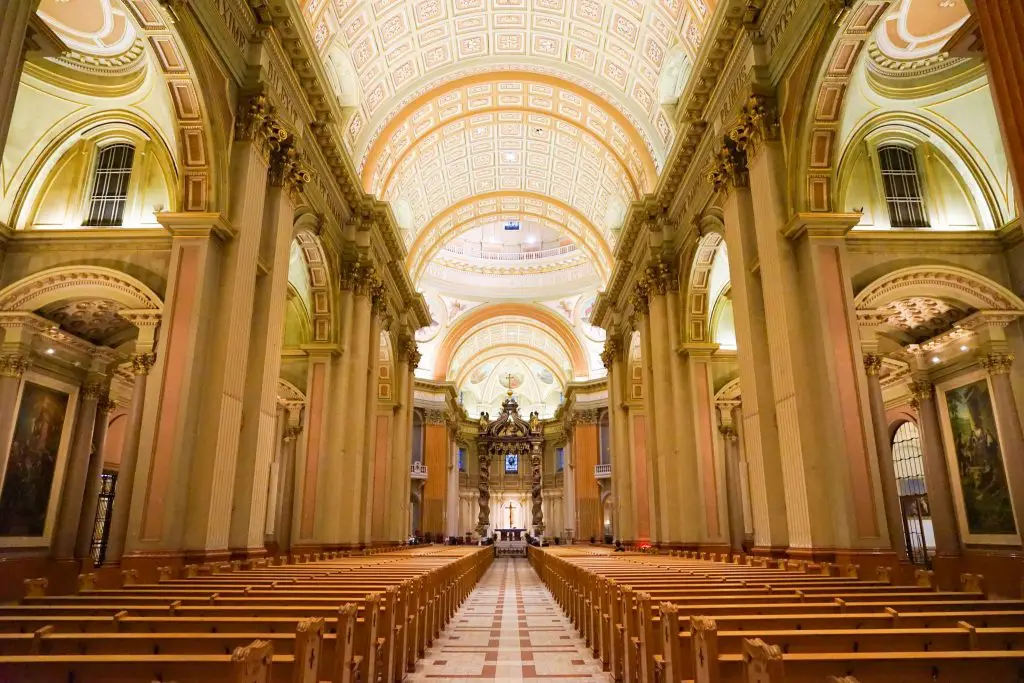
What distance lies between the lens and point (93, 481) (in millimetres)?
14867

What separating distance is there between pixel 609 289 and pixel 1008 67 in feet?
59.8

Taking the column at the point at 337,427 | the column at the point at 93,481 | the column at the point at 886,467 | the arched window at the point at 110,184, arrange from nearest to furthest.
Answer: the column at the point at 886,467
the arched window at the point at 110,184
the column at the point at 93,481
the column at the point at 337,427

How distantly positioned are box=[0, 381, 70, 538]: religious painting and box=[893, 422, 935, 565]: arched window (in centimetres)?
2125

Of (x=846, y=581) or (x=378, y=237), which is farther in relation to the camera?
(x=378, y=237)

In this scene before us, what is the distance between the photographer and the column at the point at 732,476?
58.9 ft

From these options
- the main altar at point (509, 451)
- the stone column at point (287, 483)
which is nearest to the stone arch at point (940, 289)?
the stone column at point (287, 483)

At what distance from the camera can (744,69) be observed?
10.6m

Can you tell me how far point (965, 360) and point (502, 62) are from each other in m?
14.0

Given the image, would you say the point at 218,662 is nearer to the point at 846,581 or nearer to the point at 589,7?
the point at 846,581

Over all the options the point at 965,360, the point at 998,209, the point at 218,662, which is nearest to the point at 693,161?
the point at 998,209

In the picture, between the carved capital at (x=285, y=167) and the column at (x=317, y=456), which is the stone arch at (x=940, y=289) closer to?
the carved capital at (x=285, y=167)

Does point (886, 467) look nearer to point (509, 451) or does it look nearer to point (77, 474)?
point (77, 474)

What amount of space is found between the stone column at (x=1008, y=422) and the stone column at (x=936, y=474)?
1.87m

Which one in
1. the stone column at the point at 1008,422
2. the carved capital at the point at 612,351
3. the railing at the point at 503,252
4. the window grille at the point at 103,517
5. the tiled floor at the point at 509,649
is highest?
the railing at the point at 503,252
